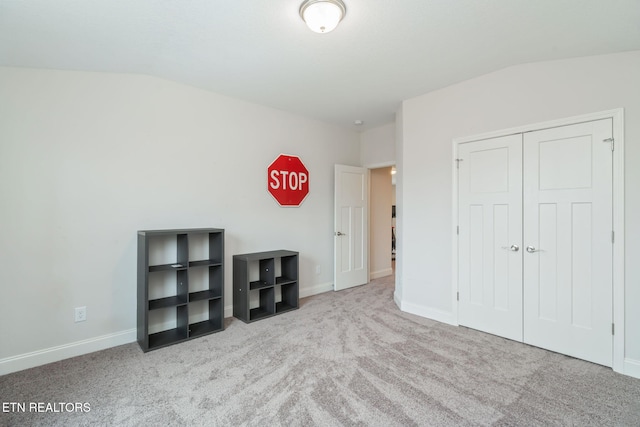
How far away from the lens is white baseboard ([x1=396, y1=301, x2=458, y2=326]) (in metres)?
3.25

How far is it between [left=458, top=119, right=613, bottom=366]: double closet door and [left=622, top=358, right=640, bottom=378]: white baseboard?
0.34 ft

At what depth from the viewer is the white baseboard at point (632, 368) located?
7.23ft

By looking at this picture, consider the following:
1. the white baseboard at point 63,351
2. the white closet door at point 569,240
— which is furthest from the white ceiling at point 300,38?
the white baseboard at point 63,351

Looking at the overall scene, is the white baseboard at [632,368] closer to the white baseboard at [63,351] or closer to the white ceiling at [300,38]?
the white ceiling at [300,38]

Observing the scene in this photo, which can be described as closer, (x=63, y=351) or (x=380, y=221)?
(x=63, y=351)

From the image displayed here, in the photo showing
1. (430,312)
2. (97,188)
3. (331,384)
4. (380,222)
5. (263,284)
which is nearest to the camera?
(331,384)

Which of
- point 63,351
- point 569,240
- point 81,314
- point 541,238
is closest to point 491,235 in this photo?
point 541,238

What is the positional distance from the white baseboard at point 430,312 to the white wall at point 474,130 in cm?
1

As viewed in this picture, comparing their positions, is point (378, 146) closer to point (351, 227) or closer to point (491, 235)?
point (351, 227)

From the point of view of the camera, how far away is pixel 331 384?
6.89 ft

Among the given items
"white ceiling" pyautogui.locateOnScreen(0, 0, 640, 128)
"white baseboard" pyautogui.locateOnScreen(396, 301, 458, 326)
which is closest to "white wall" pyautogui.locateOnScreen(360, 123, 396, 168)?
"white ceiling" pyautogui.locateOnScreen(0, 0, 640, 128)

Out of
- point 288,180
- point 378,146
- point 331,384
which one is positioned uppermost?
point 378,146

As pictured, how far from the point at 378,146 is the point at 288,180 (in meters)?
1.73

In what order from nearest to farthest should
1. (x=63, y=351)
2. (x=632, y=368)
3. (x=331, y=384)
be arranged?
(x=331, y=384) → (x=632, y=368) → (x=63, y=351)
